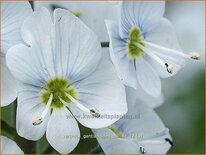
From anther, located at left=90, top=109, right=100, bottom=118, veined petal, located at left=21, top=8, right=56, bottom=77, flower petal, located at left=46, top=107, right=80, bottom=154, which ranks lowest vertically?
flower petal, located at left=46, top=107, right=80, bottom=154

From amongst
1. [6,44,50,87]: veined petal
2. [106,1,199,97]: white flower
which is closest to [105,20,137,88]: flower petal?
[106,1,199,97]: white flower

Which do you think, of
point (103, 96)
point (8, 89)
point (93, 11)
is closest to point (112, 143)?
point (103, 96)

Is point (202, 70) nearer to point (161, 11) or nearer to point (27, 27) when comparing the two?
point (161, 11)

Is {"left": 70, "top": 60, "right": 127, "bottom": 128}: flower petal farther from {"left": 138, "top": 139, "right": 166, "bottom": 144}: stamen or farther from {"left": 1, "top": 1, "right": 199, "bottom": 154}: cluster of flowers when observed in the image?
{"left": 138, "top": 139, "right": 166, "bottom": 144}: stamen

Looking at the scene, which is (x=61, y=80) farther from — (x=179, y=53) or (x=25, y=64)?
(x=179, y=53)

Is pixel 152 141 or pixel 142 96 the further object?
pixel 142 96

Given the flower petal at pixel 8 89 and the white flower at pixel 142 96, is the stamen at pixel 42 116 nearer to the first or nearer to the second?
the flower petal at pixel 8 89
